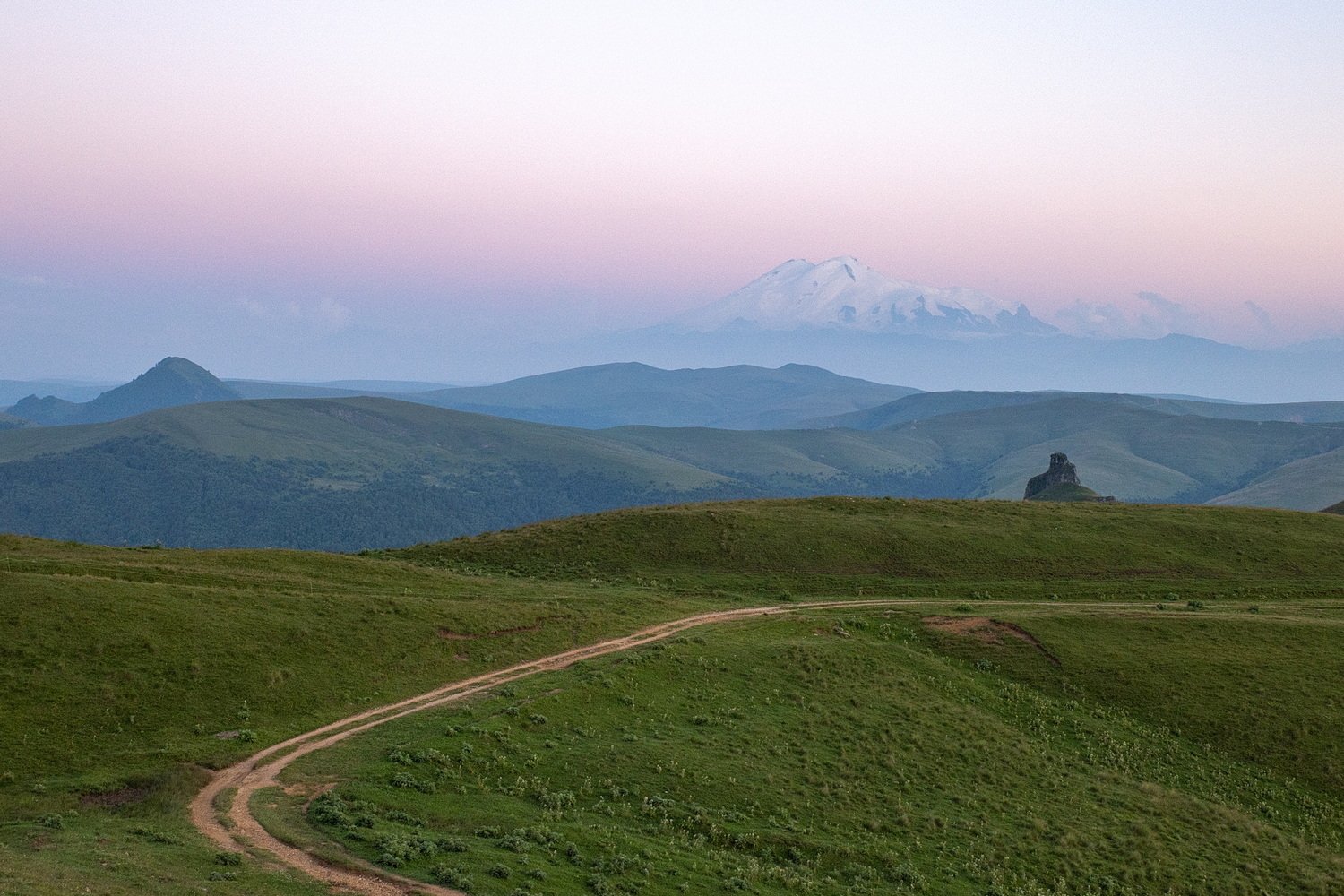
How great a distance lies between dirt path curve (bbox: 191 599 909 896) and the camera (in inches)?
A: 962

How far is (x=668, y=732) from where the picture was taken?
41.1 metres

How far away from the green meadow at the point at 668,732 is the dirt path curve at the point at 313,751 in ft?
2.36

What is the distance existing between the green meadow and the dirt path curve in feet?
2.36

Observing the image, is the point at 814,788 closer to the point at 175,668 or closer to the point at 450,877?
the point at 450,877

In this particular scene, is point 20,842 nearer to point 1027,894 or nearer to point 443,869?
point 443,869

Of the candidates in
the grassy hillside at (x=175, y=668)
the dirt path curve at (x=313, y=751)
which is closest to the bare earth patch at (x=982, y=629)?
the grassy hillside at (x=175, y=668)

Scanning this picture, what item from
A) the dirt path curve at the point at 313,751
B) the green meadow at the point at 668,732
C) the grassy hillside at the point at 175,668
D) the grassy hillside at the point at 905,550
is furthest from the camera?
the grassy hillside at the point at 905,550

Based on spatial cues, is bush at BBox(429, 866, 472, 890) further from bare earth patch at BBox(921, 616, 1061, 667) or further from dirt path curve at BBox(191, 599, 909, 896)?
bare earth patch at BBox(921, 616, 1061, 667)

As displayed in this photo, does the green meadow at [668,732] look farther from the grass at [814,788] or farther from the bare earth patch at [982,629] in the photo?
the bare earth patch at [982,629]

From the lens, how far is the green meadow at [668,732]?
95.1 ft

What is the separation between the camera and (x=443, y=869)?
25.2m

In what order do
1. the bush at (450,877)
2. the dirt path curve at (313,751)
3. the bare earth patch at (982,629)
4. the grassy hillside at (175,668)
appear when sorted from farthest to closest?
the bare earth patch at (982,629) → the grassy hillside at (175,668) → the bush at (450,877) → the dirt path curve at (313,751)

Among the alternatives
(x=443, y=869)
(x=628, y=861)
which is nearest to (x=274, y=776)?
(x=443, y=869)

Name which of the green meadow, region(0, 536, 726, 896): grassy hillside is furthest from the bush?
region(0, 536, 726, 896): grassy hillside
